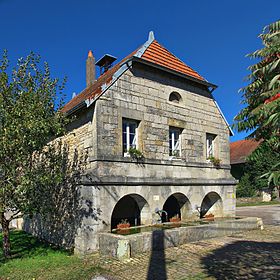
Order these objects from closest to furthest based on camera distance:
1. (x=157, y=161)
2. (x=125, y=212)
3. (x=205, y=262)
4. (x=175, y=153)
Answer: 1. (x=205, y=262)
2. (x=157, y=161)
3. (x=175, y=153)
4. (x=125, y=212)

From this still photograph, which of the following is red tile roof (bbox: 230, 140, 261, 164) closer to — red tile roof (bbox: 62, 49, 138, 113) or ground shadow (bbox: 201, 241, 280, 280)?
red tile roof (bbox: 62, 49, 138, 113)

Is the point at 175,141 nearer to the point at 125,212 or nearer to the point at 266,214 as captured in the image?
the point at 125,212

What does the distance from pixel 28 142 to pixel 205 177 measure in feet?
23.1

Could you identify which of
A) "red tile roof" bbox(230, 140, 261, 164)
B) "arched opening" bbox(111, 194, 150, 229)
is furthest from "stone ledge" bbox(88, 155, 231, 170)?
"red tile roof" bbox(230, 140, 261, 164)

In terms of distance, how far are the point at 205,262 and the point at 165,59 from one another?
7274mm

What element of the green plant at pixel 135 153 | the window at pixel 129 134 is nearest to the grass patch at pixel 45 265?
the green plant at pixel 135 153

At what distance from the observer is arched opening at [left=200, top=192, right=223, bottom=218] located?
1219 centimetres

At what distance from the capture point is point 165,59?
11.0 meters

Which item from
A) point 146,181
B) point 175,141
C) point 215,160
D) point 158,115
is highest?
point 158,115

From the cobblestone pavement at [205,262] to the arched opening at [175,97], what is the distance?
5225mm

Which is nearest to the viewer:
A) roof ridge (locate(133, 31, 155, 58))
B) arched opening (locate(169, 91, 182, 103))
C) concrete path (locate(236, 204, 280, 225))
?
roof ridge (locate(133, 31, 155, 58))

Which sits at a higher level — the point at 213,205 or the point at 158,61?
the point at 158,61

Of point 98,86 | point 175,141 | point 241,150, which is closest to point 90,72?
point 98,86

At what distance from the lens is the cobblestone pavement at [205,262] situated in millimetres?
5871
